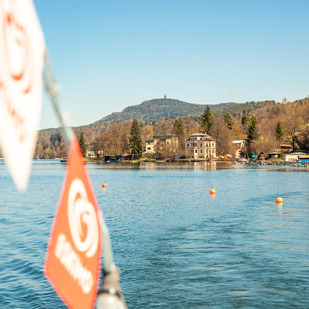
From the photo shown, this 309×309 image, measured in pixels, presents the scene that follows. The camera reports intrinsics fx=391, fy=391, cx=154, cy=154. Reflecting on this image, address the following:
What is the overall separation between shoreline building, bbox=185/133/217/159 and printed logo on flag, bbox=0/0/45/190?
155545mm

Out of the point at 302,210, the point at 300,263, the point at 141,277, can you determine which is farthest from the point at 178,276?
the point at 302,210

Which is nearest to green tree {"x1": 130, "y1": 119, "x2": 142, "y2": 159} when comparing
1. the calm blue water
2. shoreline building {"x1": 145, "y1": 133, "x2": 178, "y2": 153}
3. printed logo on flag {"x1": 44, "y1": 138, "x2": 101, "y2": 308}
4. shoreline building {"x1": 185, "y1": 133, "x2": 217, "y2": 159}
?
shoreline building {"x1": 145, "y1": 133, "x2": 178, "y2": 153}

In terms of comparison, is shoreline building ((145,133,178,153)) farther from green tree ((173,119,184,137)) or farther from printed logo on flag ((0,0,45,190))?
printed logo on flag ((0,0,45,190))

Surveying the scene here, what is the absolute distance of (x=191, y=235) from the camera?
2112 cm

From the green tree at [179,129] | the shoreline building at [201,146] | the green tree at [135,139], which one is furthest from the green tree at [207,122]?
the green tree at [135,139]

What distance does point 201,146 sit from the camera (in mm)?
157375

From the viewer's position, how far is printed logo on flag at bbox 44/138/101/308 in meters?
2.14

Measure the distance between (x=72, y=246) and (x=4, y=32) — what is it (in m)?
1.21

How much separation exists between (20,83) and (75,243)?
974mm

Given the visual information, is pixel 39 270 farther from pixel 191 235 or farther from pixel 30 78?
pixel 30 78

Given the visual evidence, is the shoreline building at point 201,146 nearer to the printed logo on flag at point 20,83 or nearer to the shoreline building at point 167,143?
the shoreline building at point 167,143

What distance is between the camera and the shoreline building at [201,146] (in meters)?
157

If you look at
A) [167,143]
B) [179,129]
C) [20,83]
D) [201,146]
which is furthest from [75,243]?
[179,129]

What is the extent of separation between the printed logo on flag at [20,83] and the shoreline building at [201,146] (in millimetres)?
155545
